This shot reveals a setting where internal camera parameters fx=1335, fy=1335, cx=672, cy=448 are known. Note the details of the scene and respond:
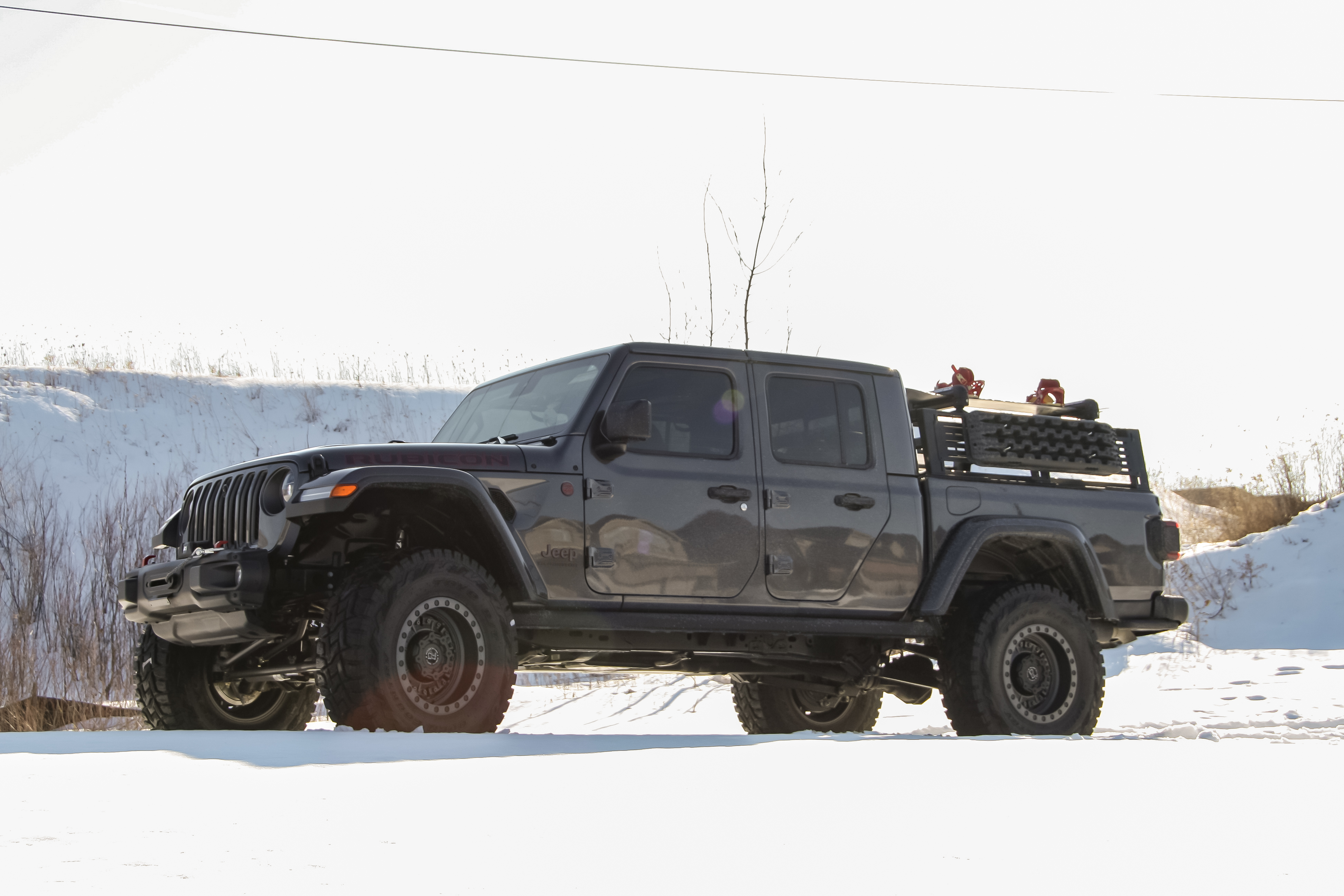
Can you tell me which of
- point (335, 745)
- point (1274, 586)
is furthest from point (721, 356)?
point (1274, 586)

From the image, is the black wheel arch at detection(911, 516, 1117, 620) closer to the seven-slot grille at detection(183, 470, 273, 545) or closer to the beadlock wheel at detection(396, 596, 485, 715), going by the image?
the beadlock wheel at detection(396, 596, 485, 715)

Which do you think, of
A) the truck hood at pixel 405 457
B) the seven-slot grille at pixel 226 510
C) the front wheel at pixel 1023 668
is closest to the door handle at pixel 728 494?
the truck hood at pixel 405 457

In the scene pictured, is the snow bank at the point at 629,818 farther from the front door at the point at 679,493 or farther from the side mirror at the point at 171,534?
the side mirror at the point at 171,534

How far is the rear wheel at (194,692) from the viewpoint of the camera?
6430 millimetres

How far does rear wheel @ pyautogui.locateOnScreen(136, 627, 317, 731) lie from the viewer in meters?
6.43

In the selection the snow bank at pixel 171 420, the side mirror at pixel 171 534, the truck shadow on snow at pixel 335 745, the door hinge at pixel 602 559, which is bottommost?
the truck shadow on snow at pixel 335 745

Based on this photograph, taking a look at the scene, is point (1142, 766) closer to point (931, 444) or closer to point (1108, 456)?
point (931, 444)

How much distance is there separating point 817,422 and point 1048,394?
2.16m

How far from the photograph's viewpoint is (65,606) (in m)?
12.2

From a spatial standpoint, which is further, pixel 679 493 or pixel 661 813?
pixel 679 493

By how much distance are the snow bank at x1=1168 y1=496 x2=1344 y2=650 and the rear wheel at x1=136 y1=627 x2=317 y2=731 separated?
416 inches

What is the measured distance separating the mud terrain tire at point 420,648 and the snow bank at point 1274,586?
411 inches

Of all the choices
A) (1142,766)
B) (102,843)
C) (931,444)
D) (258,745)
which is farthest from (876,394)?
(102,843)

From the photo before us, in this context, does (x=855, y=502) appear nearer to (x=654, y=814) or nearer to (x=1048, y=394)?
(x=1048, y=394)
